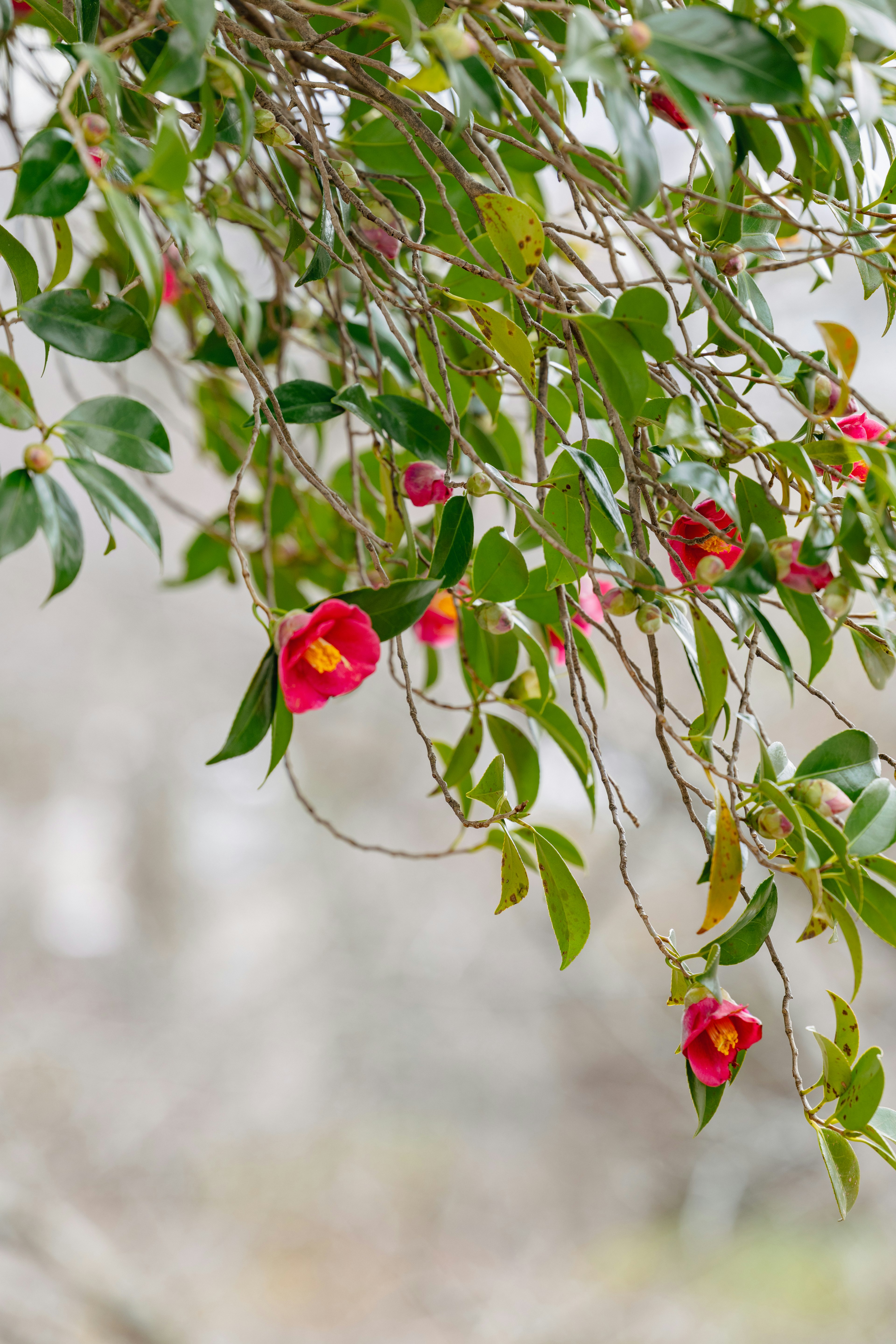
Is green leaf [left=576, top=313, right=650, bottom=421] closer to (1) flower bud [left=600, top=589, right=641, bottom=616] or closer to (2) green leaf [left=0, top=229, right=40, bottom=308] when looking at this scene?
(1) flower bud [left=600, top=589, right=641, bottom=616]

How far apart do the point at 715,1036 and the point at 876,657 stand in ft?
0.62

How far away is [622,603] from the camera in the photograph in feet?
1.42

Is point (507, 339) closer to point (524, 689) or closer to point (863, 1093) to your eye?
point (524, 689)

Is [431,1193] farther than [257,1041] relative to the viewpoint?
No

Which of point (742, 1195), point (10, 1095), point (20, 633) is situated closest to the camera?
point (742, 1195)

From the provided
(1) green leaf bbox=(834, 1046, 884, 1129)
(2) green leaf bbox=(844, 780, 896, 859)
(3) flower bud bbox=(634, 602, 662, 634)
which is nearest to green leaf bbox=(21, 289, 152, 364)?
(3) flower bud bbox=(634, 602, 662, 634)

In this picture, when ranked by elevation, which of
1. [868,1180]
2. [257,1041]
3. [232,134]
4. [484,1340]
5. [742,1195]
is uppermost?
[232,134]

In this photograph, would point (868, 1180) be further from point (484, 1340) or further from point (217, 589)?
point (217, 589)

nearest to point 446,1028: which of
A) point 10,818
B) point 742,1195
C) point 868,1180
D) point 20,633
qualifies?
point 742,1195

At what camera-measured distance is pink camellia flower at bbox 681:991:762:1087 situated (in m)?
0.44

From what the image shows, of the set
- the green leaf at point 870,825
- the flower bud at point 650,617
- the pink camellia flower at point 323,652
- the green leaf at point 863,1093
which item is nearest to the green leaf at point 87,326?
the pink camellia flower at point 323,652

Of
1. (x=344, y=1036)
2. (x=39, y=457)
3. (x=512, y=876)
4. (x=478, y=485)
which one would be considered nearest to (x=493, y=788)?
(x=512, y=876)

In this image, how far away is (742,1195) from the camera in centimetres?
181

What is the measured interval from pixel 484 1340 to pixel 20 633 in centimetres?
184
